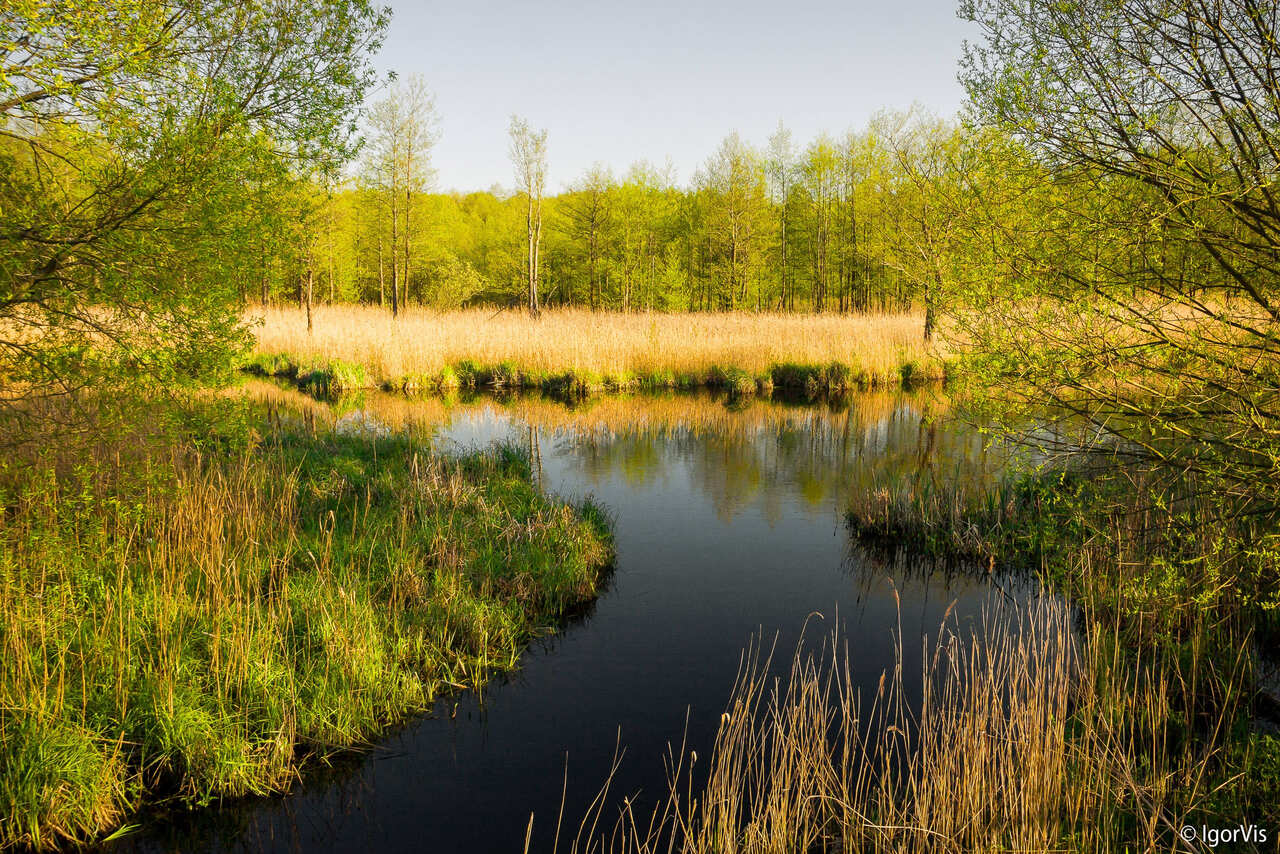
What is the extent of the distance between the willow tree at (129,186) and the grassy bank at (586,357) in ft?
43.1

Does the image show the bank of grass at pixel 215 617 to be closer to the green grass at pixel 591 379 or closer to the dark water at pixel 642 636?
the dark water at pixel 642 636

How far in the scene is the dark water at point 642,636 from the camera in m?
3.99

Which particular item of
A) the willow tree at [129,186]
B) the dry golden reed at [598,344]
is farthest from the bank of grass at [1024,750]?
the dry golden reed at [598,344]

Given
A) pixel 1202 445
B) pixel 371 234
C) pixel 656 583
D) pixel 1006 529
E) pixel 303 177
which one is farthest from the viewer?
pixel 371 234

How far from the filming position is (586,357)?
19.1 metres

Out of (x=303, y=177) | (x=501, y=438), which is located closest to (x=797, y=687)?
(x=303, y=177)

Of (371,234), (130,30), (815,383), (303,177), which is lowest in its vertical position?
(815,383)

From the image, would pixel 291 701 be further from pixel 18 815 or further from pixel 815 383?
pixel 815 383

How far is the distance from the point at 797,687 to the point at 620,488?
19.0ft

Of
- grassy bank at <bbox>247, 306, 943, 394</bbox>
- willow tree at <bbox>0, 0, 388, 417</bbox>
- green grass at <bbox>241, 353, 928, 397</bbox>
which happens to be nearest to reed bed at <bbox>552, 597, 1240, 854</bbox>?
willow tree at <bbox>0, 0, 388, 417</bbox>

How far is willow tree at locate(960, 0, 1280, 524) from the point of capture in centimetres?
455

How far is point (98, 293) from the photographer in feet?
15.4

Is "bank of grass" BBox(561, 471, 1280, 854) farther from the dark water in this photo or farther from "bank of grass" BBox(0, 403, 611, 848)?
"bank of grass" BBox(0, 403, 611, 848)

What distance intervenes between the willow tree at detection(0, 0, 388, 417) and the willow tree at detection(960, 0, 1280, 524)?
5651mm
